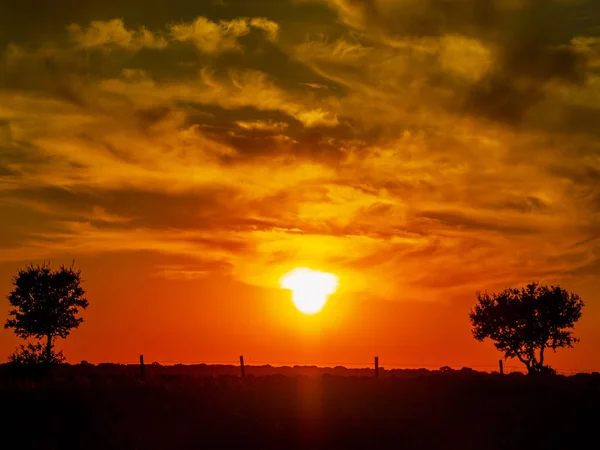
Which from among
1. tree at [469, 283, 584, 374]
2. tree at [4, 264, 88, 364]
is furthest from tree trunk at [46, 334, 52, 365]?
tree at [469, 283, 584, 374]

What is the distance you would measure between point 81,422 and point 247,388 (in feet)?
39.0

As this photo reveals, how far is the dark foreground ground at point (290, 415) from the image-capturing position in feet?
117

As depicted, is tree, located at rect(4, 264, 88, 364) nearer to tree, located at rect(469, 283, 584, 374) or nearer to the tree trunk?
the tree trunk

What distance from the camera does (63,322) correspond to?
66188mm

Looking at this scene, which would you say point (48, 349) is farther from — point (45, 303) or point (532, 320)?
point (532, 320)

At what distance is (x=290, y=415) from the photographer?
1613 inches

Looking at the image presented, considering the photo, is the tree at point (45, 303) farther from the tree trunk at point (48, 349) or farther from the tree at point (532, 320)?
the tree at point (532, 320)

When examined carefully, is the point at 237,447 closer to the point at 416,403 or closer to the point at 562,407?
the point at 416,403

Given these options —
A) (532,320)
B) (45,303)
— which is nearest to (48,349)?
(45,303)

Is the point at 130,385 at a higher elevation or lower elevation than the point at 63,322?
lower

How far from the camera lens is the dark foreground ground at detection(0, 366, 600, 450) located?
1409 inches

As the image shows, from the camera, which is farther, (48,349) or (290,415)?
(48,349)

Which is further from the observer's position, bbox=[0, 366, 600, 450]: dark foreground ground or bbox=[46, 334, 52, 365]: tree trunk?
bbox=[46, 334, 52, 365]: tree trunk

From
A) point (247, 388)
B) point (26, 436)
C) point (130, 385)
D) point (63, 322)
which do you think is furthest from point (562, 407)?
point (63, 322)
